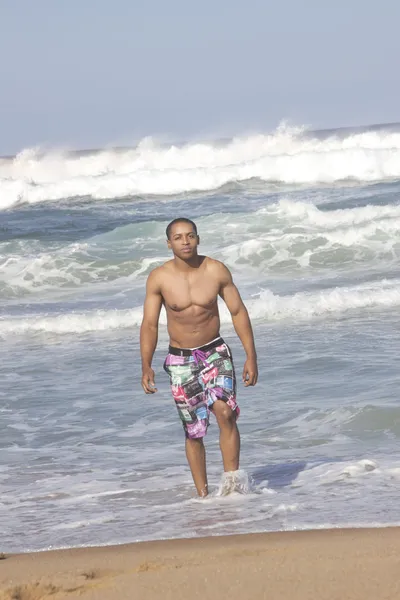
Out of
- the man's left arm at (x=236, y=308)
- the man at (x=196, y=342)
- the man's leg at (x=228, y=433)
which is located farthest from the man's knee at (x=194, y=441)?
the man's left arm at (x=236, y=308)

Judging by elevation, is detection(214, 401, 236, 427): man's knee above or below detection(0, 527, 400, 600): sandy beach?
above

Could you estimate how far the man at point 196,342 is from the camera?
5.46m

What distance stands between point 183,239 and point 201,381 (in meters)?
0.73

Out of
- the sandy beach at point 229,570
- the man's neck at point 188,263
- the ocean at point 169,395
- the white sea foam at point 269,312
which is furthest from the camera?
the white sea foam at point 269,312

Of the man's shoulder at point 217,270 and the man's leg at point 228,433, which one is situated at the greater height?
the man's shoulder at point 217,270

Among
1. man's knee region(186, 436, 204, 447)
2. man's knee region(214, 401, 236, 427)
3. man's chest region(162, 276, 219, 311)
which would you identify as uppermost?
man's chest region(162, 276, 219, 311)

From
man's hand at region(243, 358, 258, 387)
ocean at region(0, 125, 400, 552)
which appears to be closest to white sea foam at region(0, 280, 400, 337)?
ocean at region(0, 125, 400, 552)

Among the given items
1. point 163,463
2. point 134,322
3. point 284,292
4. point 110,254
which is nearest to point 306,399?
point 163,463

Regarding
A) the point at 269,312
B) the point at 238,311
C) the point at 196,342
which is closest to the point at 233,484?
the point at 196,342

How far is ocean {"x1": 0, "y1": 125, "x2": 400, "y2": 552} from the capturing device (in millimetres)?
5379

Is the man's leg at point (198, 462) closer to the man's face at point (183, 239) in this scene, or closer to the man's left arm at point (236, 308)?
the man's left arm at point (236, 308)

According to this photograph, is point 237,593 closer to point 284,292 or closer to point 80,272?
A: point 284,292

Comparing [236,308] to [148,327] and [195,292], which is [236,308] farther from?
[148,327]

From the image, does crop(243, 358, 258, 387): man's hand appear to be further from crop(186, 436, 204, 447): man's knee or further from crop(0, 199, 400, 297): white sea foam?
crop(0, 199, 400, 297): white sea foam
